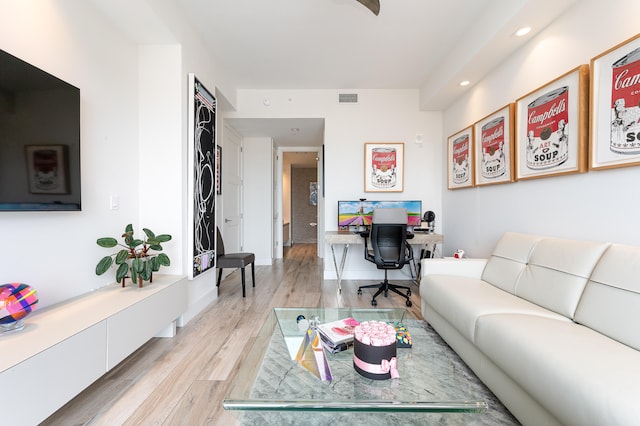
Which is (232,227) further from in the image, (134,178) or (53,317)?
(53,317)

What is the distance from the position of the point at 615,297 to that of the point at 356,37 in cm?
291

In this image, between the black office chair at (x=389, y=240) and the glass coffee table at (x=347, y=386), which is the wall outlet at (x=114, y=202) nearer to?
the glass coffee table at (x=347, y=386)

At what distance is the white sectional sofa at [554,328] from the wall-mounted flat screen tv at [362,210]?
1847mm

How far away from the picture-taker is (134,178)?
7.80ft

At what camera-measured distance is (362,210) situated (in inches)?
159

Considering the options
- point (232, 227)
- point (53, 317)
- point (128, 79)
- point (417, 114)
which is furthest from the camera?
point (232, 227)


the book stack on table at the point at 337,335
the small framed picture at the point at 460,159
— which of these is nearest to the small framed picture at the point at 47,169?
the book stack on table at the point at 337,335

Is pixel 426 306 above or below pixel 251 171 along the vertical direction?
below

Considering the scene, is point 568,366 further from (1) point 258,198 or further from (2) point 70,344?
(1) point 258,198

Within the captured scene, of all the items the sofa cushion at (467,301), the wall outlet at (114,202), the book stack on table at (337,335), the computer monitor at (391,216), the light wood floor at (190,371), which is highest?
the wall outlet at (114,202)

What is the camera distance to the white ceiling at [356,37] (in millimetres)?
2207

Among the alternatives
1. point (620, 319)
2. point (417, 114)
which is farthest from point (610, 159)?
point (417, 114)

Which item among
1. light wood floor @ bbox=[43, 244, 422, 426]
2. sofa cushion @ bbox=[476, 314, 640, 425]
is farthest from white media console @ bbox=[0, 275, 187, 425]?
sofa cushion @ bbox=[476, 314, 640, 425]

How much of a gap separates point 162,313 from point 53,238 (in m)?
0.82
